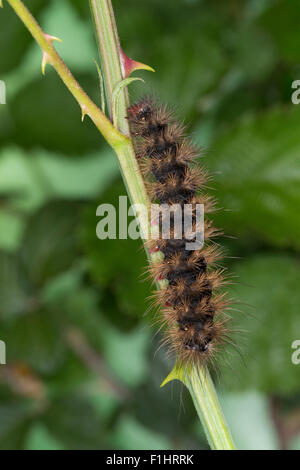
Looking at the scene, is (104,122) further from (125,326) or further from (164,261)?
(125,326)

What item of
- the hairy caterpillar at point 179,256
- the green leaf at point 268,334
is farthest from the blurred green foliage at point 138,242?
the hairy caterpillar at point 179,256

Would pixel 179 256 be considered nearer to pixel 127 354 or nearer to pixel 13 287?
pixel 13 287

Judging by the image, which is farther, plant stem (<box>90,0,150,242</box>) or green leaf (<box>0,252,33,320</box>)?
green leaf (<box>0,252,33,320</box>)

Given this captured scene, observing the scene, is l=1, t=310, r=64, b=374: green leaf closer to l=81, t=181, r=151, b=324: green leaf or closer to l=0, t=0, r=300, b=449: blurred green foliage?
l=0, t=0, r=300, b=449: blurred green foliage

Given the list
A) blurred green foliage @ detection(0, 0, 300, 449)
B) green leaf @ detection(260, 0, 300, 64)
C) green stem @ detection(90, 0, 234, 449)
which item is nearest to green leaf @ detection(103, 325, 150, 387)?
blurred green foliage @ detection(0, 0, 300, 449)

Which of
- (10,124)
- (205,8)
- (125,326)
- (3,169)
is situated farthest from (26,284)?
(205,8)

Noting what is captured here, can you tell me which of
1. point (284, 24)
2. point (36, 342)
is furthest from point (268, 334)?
point (284, 24)

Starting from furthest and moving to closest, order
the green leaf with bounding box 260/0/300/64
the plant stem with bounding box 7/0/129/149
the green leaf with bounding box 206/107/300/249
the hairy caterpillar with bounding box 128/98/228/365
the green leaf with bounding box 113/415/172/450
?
1. the green leaf with bounding box 113/415/172/450
2. the green leaf with bounding box 260/0/300/64
3. the green leaf with bounding box 206/107/300/249
4. the hairy caterpillar with bounding box 128/98/228/365
5. the plant stem with bounding box 7/0/129/149
